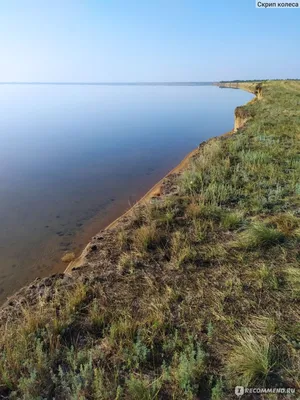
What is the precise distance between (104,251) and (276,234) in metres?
2.80

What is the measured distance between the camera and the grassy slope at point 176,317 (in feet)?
8.33

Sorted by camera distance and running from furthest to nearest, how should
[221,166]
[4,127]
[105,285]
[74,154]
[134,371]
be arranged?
[4,127]
[74,154]
[221,166]
[105,285]
[134,371]

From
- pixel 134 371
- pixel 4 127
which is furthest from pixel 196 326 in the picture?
pixel 4 127

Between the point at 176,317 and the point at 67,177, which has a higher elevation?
the point at 67,177

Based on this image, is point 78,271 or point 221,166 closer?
point 78,271

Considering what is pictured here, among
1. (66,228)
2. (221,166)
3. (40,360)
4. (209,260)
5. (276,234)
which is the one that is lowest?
(66,228)

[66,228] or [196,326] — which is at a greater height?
[196,326]

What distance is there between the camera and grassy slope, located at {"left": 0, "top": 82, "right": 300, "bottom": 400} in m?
2.54

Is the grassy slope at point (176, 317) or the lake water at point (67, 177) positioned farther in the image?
the lake water at point (67, 177)

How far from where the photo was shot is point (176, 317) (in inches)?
128

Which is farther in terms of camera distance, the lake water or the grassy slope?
the lake water

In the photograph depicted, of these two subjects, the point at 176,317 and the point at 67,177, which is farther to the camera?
the point at 67,177

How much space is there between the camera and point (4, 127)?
954 inches

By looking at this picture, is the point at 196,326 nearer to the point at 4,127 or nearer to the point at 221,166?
the point at 221,166
